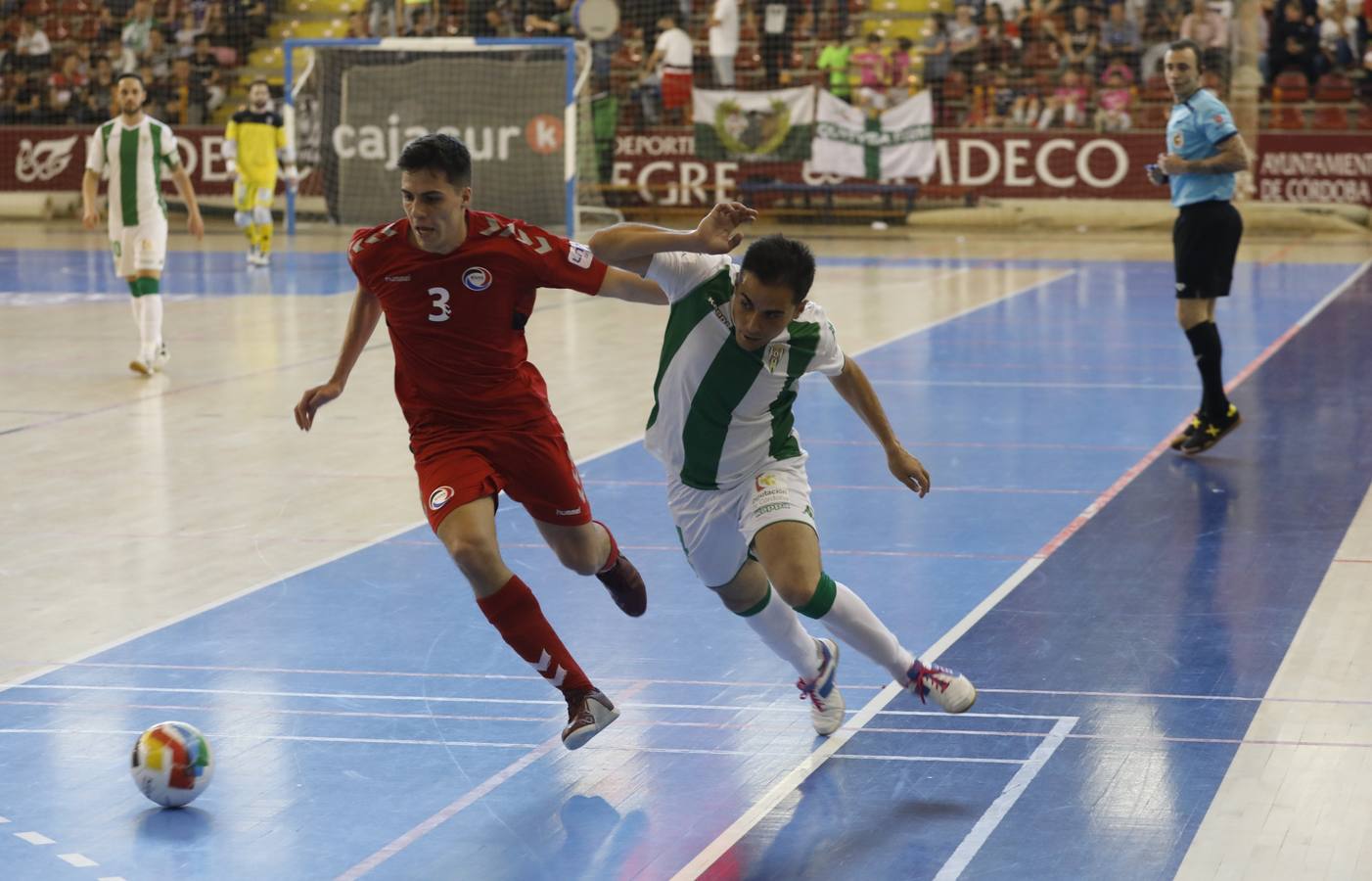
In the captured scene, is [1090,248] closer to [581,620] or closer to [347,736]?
[581,620]

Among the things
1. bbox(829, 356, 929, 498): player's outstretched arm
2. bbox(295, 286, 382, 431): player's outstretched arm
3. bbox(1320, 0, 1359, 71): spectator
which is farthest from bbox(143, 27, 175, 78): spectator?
bbox(829, 356, 929, 498): player's outstretched arm

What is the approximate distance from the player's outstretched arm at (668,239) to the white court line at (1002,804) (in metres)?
1.71

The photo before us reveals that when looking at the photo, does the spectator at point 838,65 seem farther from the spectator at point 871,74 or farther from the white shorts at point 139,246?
the white shorts at point 139,246

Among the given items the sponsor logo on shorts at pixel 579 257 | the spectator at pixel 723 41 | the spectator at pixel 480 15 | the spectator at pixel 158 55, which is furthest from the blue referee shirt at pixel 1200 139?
the spectator at pixel 158 55

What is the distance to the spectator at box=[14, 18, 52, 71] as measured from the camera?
32062 mm

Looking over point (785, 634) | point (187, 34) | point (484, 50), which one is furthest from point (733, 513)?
point (187, 34)

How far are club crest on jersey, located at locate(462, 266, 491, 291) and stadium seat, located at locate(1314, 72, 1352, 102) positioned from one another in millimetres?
23636

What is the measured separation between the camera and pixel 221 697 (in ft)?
20.2

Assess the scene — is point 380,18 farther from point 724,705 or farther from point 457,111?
point 724,705

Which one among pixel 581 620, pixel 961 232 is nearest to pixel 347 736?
pixel 581 620

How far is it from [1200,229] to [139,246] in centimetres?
784

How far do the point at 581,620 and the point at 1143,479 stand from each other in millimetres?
3915

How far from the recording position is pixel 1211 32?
2677 centimetres

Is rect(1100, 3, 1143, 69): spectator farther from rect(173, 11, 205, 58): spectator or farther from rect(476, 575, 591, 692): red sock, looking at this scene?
rect(476, 575, 591, 692): red sock
